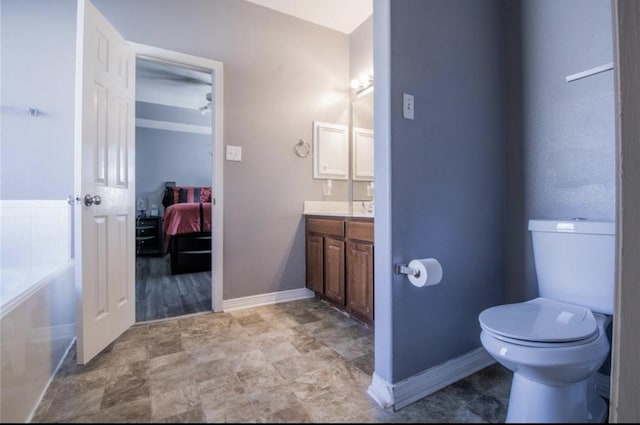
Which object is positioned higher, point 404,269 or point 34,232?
point 34,232

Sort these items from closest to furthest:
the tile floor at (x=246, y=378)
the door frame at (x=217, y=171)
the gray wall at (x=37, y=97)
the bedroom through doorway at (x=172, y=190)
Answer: the tile floor at (x=246, y=378)
the gray wall at (x=37, y=97)
the door frame at (x=217, y=171)
the bedroom through doorway at (x=172, y=190)

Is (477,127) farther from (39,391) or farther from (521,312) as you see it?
(39,391)

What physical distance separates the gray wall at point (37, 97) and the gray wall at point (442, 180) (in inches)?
80.6

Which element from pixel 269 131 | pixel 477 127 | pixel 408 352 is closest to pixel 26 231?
pixel 269 131

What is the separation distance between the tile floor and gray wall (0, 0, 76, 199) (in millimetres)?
1119

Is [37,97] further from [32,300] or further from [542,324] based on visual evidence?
[542,324]

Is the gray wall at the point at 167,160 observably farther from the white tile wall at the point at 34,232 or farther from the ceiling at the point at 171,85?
the white tile wall at the point at 34,232

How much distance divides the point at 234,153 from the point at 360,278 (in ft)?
4.53

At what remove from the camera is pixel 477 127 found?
1.50 meters

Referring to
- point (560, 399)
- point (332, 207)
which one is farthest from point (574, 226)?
point (332, 207)

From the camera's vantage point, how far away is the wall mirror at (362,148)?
8.93 feet

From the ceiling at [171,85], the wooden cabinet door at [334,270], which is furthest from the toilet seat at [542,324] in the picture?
the ceiling at [171,85]

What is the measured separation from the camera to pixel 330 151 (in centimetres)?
279

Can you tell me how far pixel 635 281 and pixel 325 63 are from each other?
2656mm
